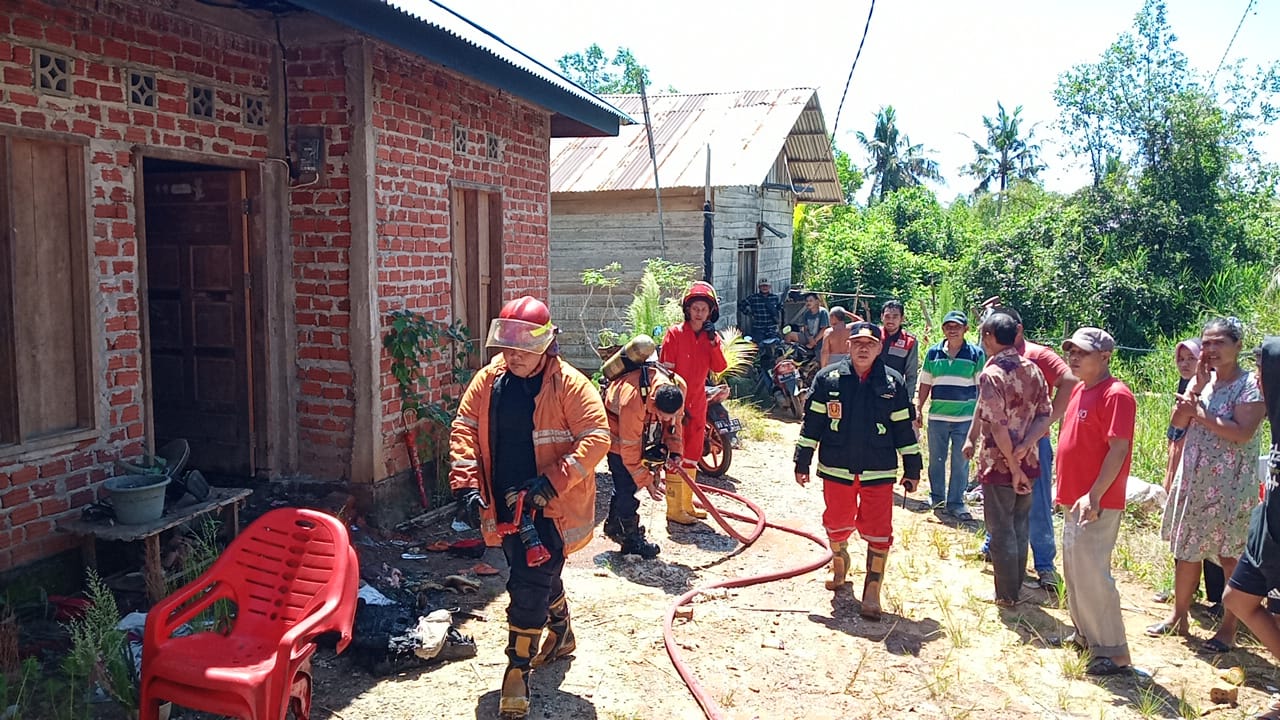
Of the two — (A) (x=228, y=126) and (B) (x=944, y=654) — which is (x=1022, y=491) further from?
(A) (x=228, y=126)

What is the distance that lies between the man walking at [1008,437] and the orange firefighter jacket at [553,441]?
2.65 meters

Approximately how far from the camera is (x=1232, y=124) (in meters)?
14.9

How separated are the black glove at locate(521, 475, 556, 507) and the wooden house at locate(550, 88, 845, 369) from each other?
7824 millimetres

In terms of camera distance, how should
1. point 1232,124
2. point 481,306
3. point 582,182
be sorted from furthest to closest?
1. point 1232,124
2. point 582,182
3. point 481,306

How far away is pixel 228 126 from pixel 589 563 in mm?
3814

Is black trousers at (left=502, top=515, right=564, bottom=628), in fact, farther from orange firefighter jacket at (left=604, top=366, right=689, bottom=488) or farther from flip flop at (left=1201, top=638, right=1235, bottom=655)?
flip flop at (left=1201, top=638, right=1235, bottom=655)

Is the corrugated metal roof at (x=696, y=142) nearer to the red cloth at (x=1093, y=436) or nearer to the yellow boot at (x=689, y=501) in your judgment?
the yellow boot at (x=689, y=501)

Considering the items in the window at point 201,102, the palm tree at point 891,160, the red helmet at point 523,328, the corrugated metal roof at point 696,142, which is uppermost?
the palm tree at point 891,160

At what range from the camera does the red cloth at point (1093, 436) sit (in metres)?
4.43

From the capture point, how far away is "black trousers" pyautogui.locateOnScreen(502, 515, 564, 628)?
3.98 meters

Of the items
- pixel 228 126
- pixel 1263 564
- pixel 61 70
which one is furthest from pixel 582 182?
pixel 1263 564

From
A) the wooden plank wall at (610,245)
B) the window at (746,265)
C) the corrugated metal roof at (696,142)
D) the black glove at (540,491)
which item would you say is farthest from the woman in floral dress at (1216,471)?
the window at (746,265)

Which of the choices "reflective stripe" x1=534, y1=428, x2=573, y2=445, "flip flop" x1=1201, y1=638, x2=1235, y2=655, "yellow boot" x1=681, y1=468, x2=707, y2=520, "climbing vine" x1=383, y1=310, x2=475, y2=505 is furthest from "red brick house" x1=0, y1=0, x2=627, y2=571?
"flip flop" x1=1201, y1=638, x2=1235, y2=655

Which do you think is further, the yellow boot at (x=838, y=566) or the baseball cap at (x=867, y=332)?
the yellow boot at (x=838, y=566)
